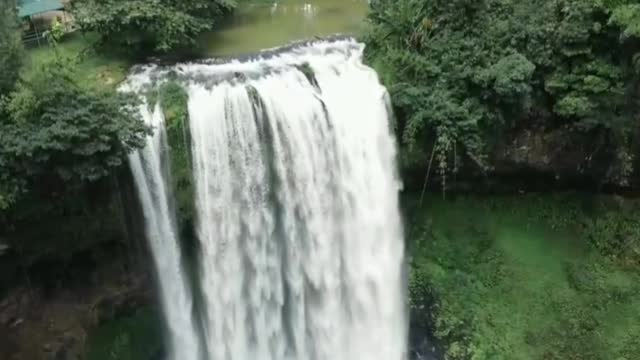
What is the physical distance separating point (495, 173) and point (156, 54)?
23.8 ft

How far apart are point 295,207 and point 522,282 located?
477cm

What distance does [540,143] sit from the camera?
48.6 feet

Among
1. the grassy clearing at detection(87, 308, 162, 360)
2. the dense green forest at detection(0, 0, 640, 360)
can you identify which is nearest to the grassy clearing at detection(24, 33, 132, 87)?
the dense green forest at detection(0, 0, 640, 360)

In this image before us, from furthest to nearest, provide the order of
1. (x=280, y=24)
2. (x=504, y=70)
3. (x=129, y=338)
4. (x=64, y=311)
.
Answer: (x=280, y=24) → (x=129, y=338) → (x=64, y=311) → (x=504, y=70)

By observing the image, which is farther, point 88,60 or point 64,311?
point 88,60

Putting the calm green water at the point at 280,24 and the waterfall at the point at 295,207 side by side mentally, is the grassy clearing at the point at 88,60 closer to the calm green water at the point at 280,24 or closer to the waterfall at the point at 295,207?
the waterfall at the point at 295,207

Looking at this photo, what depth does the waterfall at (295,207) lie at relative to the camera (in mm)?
13234

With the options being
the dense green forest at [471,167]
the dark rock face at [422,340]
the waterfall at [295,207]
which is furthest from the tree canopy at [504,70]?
the dark rock face at [422,340]

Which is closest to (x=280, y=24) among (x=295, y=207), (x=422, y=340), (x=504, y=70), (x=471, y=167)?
(x=295, y=207)

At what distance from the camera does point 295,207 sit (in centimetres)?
1391

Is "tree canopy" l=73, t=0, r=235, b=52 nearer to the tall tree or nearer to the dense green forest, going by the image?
the dense green forest

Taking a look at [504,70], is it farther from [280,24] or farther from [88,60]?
[88,60]

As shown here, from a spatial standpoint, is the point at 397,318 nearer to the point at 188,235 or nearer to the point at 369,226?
the point at 369,226

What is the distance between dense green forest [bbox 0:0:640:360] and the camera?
13.0 metres
